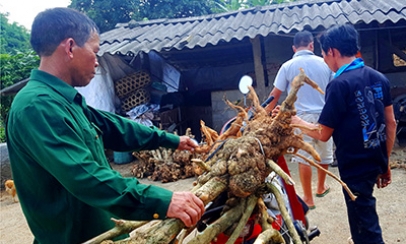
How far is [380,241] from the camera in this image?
2387 millimetres

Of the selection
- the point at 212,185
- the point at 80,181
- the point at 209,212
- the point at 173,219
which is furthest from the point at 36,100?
the point at 209,212

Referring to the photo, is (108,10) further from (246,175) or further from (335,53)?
(246,175)

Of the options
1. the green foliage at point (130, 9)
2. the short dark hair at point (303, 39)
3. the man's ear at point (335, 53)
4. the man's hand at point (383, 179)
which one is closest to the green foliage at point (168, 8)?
the green foliage at point (130, 9)

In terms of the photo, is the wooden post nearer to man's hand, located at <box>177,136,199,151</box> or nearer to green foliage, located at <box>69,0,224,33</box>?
man's hand, located at <box>177,136,199,151</box>

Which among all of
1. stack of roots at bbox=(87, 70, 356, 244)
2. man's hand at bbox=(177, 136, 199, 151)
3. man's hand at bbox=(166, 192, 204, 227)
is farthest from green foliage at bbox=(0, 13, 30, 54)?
man's hand at bbox=(166, 192, 204, 227)

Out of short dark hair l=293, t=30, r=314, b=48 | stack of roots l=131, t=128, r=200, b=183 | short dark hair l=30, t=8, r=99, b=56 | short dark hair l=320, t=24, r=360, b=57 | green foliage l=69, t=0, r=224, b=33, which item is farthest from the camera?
green foliage l=69, t=0, r=224, b=33

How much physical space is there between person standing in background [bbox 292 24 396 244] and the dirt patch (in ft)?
3.13

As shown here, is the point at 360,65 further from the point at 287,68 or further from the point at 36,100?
the point at 36,100

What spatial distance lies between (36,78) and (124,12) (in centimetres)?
1532

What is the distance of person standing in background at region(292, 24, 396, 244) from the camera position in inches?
93.1

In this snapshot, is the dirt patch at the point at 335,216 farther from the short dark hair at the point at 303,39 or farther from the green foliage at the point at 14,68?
the green foliage at the point at 14,68

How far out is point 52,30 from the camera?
1481 mm

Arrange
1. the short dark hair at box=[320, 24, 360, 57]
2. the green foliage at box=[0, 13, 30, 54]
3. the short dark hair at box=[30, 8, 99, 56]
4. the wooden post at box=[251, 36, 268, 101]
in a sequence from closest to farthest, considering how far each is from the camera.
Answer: the short dark hair at box=[30, 8, 99, 56] < the short dark hair at box=[320, 24, 360, 57] < the wooden post at box=[251, 36, 268, 101] < the green foliage at box=[0, 13, 30, 54]

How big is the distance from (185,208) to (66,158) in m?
0.53
